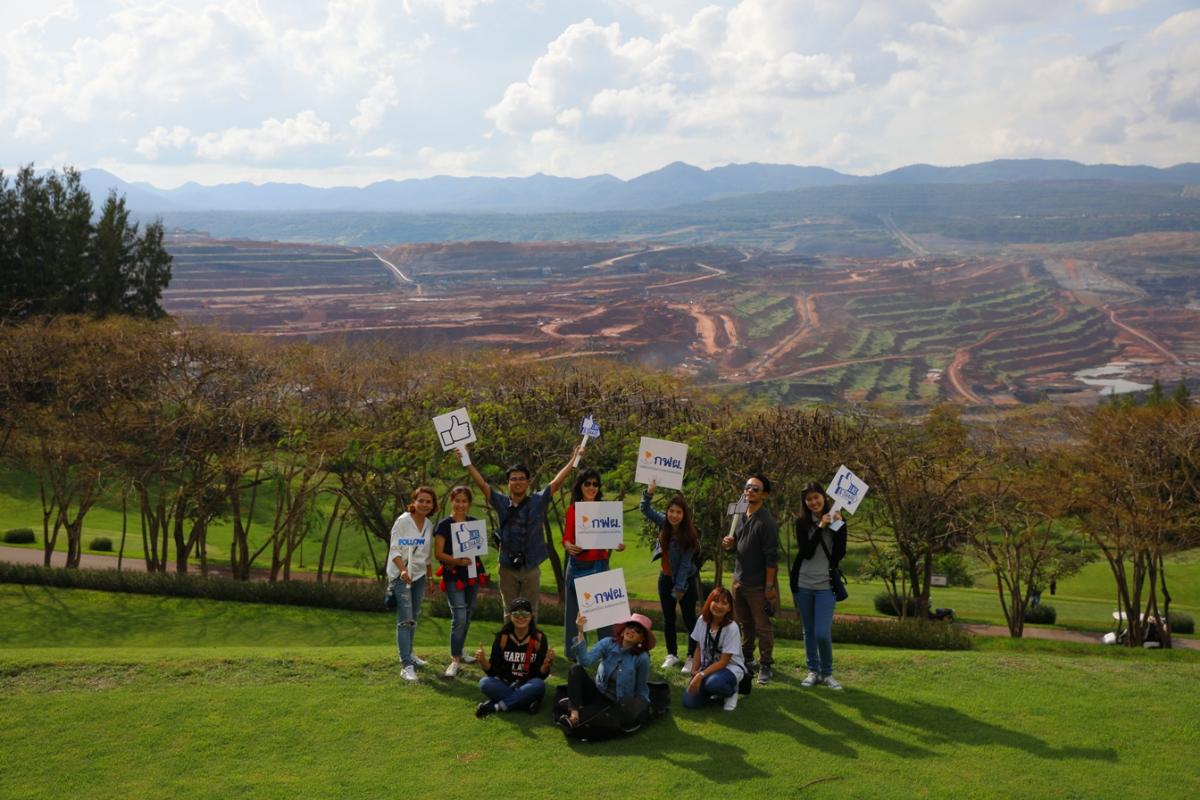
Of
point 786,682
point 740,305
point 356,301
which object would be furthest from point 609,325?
point 786,682

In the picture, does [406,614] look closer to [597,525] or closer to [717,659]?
[597,525]

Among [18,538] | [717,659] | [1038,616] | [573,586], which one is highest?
[573,586]

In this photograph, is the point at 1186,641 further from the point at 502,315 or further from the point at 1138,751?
the point at 502,315

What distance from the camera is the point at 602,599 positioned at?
32.5 feet

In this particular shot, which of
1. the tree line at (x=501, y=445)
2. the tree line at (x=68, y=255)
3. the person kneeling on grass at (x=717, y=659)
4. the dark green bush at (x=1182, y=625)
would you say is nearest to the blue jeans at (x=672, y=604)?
the person kneeling on grass at (x=717, y=659)

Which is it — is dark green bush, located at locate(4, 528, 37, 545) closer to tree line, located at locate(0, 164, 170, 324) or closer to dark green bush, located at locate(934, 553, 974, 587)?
tree line, located at locate(0, 164, 170, 324)

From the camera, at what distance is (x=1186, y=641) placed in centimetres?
2808

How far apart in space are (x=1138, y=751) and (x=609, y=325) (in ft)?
458

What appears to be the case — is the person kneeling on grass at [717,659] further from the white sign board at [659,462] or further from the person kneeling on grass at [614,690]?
the white sign board at [659,462]

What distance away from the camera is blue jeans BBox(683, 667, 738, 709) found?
375 inches

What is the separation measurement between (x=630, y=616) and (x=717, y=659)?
3.10ft

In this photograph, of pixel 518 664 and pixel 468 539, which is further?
pixel 468 539

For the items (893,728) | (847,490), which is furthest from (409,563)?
(893,728)

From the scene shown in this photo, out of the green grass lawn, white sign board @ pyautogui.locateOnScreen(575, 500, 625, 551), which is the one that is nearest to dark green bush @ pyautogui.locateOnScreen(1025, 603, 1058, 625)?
the green grass lawn
